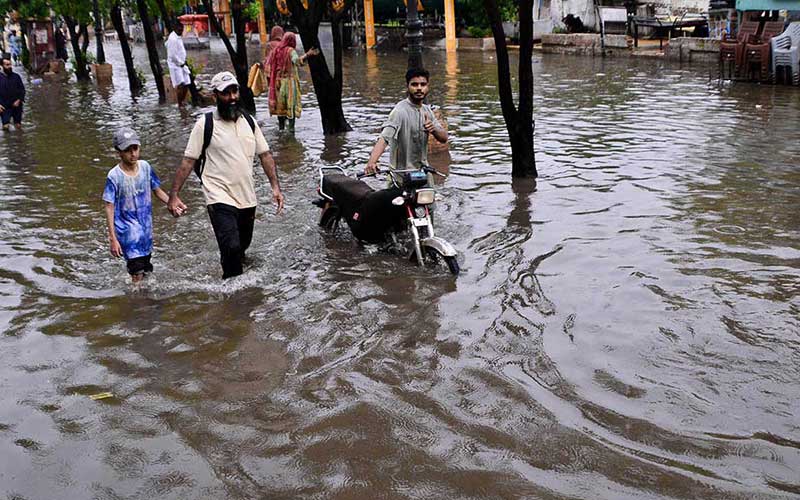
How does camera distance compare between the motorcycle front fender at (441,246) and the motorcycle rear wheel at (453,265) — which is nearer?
the motorcycle front fender at (441,246)

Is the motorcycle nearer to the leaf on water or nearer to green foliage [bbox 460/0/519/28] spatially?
the leaf on water

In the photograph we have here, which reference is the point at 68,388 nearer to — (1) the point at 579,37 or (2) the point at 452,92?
(2) the point at 452,92

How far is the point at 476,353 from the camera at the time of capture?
5.79 meters

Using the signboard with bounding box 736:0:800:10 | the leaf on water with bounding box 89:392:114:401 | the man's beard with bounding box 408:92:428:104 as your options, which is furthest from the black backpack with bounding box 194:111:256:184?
the signboard with bounding box 736:0:800:10

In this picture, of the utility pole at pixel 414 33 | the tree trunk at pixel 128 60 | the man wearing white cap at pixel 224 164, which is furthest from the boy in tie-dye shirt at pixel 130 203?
the tree trunk at pixel 128 60

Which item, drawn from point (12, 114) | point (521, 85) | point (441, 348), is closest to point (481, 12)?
point (12, 114)

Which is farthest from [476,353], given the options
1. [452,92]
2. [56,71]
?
[56,71]

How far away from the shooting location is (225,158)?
7195mm

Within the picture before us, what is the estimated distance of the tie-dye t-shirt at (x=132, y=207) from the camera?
7137 mm

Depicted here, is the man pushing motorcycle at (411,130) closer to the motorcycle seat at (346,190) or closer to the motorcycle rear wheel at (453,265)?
the motorcycle seat at (346,190)

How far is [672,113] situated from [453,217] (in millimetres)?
8043

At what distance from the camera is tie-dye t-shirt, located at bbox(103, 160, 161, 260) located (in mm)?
7137

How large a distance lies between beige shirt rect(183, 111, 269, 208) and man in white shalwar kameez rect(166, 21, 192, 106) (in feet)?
42.8

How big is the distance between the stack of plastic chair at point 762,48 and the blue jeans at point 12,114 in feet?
52.0
